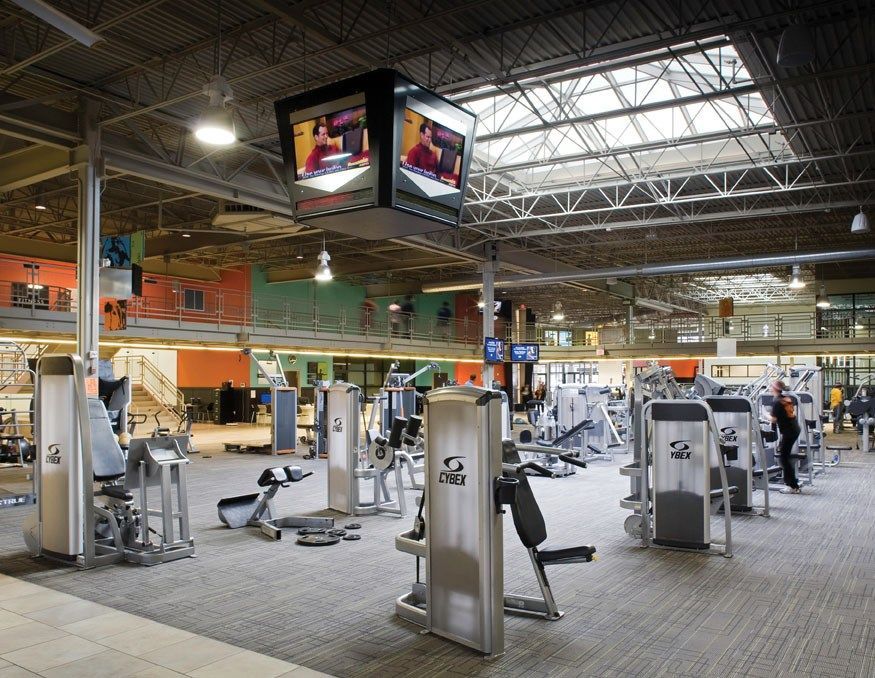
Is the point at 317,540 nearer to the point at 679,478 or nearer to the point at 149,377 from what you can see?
the point at 679,478

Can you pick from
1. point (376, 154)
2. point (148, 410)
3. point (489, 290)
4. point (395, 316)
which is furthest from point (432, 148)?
point (395, 316)

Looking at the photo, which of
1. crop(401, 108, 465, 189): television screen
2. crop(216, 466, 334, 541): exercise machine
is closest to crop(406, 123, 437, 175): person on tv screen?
crop(401, 108, 465, 189): television screen

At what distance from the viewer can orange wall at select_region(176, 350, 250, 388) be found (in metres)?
24.7

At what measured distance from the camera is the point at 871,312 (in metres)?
24.4

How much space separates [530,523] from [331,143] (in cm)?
379

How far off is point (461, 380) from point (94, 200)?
22.9m

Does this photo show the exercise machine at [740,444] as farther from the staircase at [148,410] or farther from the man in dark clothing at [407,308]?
the man in dark clothing at [407,308]

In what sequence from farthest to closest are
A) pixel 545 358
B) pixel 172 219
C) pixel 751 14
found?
pixel 545 358, pixel 172 219, pixel 751 14

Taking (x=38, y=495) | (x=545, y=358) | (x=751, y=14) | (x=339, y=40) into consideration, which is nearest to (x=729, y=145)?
(x=751, y=14)

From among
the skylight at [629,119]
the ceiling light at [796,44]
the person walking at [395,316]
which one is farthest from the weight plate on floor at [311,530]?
the person walking at [395,316]

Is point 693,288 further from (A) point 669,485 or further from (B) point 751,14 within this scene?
(A) point 669,485

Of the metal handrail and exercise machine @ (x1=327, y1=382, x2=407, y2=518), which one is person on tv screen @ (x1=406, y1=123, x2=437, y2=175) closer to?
exercise machine @ (x1=327, y1=382, x2=407, y2=518)

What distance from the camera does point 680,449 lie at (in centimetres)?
631

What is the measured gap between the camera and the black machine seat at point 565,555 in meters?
4.37
